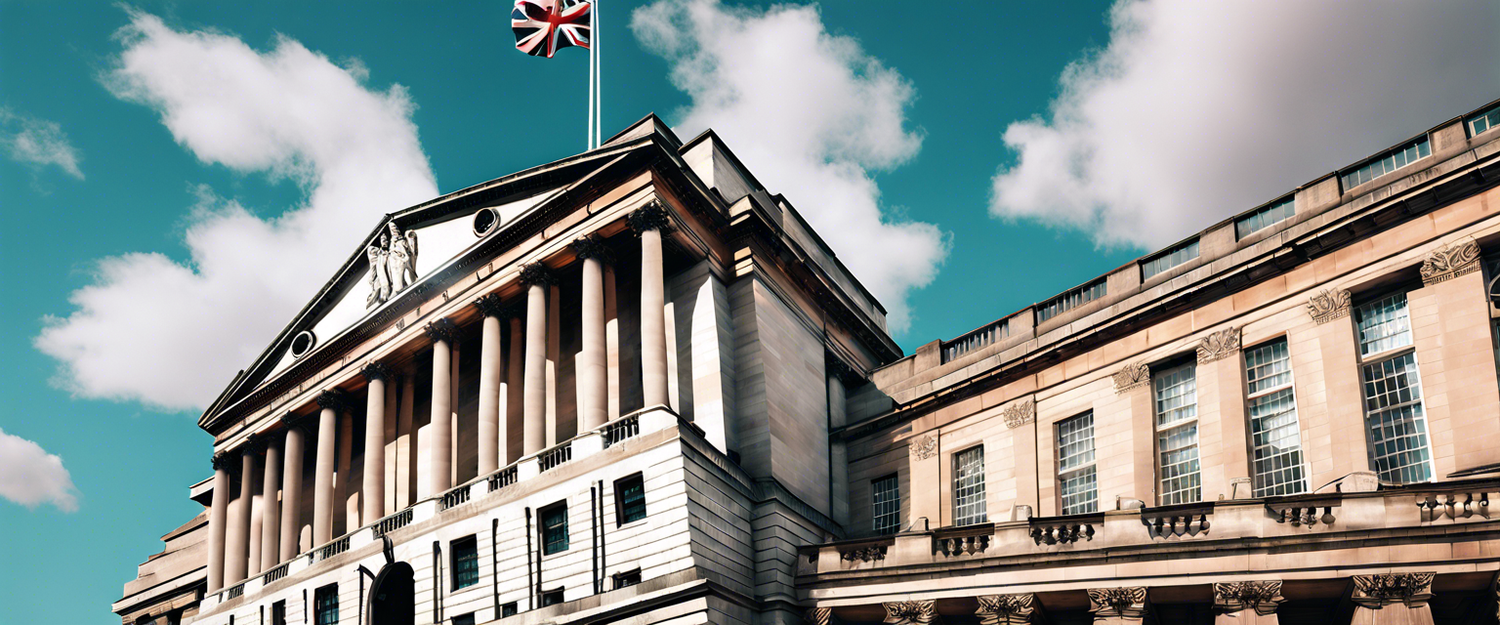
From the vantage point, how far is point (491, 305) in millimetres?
42281

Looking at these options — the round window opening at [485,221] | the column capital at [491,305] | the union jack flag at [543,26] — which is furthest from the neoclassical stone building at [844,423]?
the union jack flag at [543,26]

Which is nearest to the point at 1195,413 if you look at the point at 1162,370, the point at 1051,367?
the point at 1162,370

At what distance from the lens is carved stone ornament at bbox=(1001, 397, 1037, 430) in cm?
3784

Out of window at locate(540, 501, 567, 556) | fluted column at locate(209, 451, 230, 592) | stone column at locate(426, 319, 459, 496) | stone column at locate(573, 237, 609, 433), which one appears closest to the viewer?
window at locate(540, 501, 567, 556)

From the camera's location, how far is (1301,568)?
81.5 ft

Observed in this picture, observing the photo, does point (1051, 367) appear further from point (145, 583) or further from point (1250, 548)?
point (145, 583)

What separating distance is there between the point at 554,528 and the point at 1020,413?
15.0 meters

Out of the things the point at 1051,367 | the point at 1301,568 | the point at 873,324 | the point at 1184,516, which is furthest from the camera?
the point at 873,324

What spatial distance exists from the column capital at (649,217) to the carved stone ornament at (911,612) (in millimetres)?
14607

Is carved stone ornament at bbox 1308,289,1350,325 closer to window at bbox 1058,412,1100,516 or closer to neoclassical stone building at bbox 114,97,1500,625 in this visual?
neoclassical stone building at bbox 114,97,1500,625

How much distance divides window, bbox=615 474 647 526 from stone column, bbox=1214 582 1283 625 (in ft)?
48.6

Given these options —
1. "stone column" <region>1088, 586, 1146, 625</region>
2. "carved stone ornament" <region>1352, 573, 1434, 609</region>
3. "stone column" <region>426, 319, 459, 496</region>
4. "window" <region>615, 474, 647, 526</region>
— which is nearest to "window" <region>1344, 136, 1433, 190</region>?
"carved stone ornament" <region>1352, 573, 1434, 609</region>

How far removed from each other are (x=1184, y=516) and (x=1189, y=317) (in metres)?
9.57

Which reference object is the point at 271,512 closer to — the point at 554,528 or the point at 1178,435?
the point at 554,528
